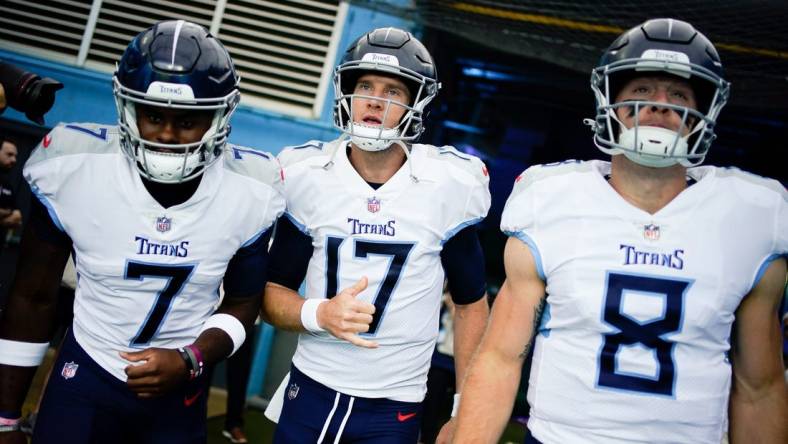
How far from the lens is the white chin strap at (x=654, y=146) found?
178cm

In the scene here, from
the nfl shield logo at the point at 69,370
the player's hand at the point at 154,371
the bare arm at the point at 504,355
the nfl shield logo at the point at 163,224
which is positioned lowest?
the nfl shield logo at the point at 69,370

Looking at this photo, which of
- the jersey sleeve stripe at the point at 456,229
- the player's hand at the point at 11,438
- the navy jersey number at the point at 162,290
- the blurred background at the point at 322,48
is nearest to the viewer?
the player's hand at the point at 11,438

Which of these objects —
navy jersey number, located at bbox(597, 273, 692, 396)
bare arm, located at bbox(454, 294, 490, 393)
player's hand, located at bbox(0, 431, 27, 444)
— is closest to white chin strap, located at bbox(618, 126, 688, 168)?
navy jersey number, located at bbox(597, 273, 692, 396)

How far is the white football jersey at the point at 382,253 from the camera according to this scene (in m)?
2.45

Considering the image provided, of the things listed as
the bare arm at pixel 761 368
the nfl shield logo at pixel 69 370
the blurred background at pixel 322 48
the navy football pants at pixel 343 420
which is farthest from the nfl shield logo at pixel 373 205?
the blurred background at pixel 322 48

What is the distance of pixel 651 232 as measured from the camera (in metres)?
1.85

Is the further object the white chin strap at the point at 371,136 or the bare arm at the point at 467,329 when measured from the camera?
the bare arm at the point at 467,329

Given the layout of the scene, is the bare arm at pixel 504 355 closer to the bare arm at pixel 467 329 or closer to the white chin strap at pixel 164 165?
the bare arm at pixel 467 329

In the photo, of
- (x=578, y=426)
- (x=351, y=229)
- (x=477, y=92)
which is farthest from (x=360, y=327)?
(x=477, y=92)

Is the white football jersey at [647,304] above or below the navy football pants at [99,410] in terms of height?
above

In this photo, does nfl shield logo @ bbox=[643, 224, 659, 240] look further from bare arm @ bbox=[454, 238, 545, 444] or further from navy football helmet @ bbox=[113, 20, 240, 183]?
navy football helmet @ bbox=[113, 20, 240, 183]

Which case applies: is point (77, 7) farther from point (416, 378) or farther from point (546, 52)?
point (416, 378)

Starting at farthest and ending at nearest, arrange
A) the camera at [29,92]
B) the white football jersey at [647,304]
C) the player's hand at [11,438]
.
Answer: the camera at [29,92] < the player's hand at [11,438] < the white football jersey at [647,304]

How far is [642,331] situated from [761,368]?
327 mm
